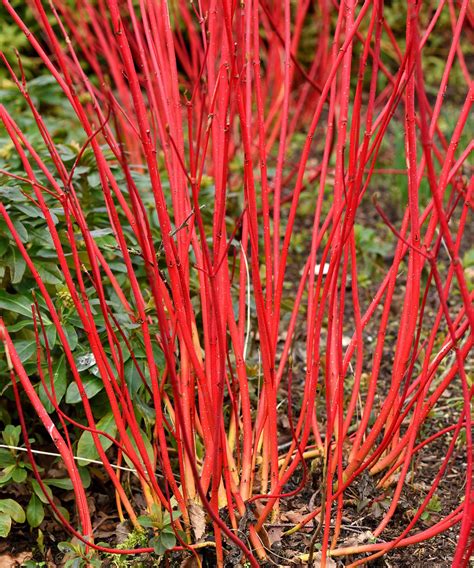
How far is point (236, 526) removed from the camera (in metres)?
1.55

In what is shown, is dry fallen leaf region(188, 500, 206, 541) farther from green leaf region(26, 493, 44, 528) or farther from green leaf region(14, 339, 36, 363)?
green leaf region(14, 339, 36, 363)

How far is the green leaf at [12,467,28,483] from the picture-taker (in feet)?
5.49

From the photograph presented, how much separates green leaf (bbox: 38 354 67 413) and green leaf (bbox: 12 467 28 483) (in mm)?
144

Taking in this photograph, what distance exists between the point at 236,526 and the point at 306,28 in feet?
15.1

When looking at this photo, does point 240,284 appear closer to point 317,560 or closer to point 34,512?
point 317,560

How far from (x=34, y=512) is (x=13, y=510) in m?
0.06

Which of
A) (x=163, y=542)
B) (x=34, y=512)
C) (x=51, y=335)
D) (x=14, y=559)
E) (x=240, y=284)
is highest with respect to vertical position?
(x=240, y=284)

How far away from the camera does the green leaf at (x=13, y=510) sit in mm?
1653

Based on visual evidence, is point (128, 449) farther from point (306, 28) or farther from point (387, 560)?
point (306, 28)

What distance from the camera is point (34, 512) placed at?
171 centimetres

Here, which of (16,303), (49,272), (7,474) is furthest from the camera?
(49,272)

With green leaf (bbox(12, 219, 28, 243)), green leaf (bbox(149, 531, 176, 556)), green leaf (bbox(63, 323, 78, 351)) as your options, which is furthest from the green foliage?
green leaf (bbox(12, 219, 28, 243))

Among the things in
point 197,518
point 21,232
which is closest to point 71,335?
point 21,232

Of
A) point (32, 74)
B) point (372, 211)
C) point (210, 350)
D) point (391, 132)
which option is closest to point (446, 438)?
point (210, 350)
